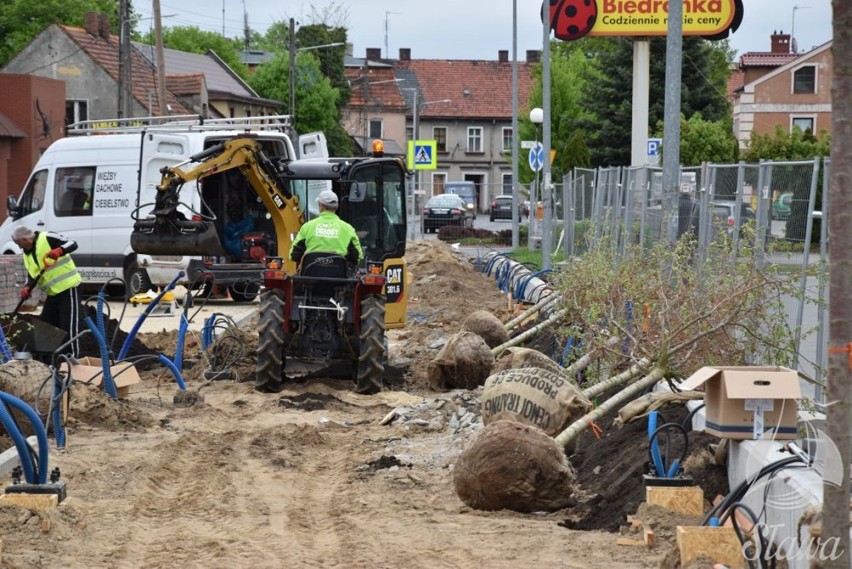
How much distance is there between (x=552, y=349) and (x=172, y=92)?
41.2m

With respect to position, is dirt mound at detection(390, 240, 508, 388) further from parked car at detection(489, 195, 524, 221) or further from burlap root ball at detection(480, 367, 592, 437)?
parked car at detection(489, 195, 524, 221)

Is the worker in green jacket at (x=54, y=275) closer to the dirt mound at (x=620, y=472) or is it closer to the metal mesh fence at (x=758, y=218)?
the metal mesh fence at (x=758, y=218)

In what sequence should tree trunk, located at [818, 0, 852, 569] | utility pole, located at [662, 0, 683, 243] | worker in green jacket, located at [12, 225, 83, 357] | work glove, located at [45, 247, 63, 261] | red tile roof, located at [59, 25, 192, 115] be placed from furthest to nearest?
red tile roof, located at [59, 25, 192, 115]
utility pole, located at [662, 0, 683, 243]
worker in green jacket, located at [12, 225, 83, 357]
work glove, located at [45, 247, 63, 261]
tree trunk, located at [818, 0, 852, 569]

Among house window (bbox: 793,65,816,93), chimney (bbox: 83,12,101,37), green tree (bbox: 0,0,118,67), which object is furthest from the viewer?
green tree (bbox: 0,0,118,67)

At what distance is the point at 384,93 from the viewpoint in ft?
293

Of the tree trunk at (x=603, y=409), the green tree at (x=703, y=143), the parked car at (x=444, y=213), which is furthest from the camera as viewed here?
the parked car at (x=444, y=213)

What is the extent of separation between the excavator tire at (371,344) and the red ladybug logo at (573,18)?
2061 centimetres

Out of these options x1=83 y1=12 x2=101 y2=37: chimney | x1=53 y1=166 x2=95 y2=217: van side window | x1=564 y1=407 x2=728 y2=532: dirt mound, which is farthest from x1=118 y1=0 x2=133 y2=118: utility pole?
x1=564 y1=407 x2=728 y2=532: dirt mound

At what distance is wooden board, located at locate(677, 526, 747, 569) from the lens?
671cm

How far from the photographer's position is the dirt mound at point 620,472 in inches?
324

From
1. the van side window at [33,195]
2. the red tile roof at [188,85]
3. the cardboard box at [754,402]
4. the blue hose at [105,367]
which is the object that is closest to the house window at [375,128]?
the red tile roof at [188,85]

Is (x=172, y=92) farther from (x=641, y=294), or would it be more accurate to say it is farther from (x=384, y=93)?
(x=641, y=294)

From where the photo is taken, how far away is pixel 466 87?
9538 cm

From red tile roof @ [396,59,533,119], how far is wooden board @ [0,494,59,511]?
274ft
